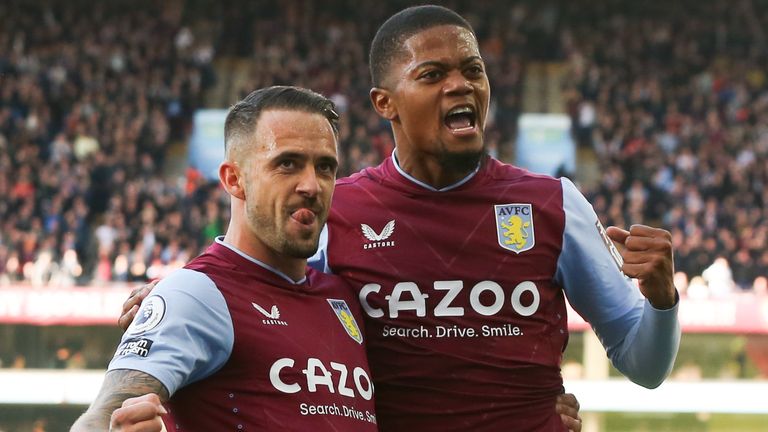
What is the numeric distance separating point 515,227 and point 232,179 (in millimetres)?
915

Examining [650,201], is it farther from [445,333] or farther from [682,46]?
[445,333]

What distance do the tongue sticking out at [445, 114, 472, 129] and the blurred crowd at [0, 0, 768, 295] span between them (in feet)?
35.7

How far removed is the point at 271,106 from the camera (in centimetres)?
350

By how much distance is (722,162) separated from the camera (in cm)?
2028

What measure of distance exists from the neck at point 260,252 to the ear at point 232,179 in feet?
0.25

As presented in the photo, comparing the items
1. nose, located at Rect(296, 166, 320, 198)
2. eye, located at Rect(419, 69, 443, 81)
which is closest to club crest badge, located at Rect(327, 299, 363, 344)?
nose, located at Rect(296, 166, 320, 198)

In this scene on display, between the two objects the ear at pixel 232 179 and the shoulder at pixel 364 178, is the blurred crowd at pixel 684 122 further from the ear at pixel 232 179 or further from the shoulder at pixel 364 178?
the ear at pixel 232 179

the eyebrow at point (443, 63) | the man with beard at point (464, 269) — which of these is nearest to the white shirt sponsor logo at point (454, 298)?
the man with beard at point (464, 269)

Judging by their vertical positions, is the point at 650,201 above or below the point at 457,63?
below

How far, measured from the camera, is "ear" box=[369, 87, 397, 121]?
3.84 metres

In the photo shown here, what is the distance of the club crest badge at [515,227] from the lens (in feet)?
12.3

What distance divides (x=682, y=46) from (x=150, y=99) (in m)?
11.2

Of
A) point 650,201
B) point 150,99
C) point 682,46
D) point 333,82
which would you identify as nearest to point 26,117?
point 150,99

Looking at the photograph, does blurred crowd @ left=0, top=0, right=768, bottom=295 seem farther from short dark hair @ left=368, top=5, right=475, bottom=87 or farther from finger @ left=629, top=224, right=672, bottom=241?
finger @ left=629, top=224, right=672, bottom=241
